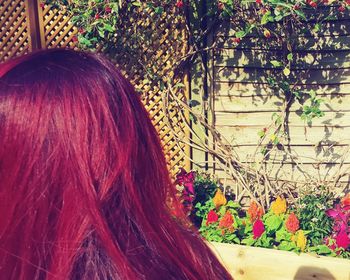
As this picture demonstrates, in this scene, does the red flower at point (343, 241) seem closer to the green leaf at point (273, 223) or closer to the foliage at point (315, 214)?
the foliage at point (315, 214)

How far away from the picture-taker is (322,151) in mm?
4148

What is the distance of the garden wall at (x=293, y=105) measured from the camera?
3.99 metres

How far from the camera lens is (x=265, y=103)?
13.8 ft

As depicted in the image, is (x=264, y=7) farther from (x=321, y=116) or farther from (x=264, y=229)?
(x=264, y=229)

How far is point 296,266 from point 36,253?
2.16 m

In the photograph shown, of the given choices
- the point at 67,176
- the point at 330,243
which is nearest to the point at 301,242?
the point at 330,243

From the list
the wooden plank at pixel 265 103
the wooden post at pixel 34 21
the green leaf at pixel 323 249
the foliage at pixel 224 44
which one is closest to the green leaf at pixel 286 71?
the foliage at pixel 224 44

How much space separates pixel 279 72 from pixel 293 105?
1.06ft

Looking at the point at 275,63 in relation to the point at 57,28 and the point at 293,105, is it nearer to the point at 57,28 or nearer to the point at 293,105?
the point at 293,105

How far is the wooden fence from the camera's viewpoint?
441cm

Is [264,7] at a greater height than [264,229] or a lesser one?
greater

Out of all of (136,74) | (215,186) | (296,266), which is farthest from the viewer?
(136,74)

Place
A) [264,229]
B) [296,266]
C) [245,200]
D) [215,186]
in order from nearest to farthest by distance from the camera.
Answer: [296,266] < [264,229] < [215,186] < [245,200]

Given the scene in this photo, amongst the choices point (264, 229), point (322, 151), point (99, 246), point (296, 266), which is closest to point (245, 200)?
point (322, 151)
